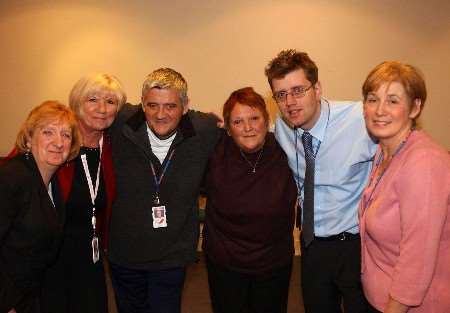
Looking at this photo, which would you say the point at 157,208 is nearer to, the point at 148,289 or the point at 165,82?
the point at 148,289

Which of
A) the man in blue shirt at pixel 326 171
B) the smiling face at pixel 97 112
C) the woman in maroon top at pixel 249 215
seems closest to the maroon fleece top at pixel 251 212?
the woman in maroon top at pixel 249 215

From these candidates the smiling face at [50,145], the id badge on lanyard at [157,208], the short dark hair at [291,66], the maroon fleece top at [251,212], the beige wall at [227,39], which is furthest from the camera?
the beige wall at [227,39]

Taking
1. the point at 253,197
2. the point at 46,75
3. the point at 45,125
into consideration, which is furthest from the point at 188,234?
the point at 46,75

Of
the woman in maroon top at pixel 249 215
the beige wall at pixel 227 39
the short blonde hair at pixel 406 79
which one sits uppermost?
the beige wall at pixel 227 39

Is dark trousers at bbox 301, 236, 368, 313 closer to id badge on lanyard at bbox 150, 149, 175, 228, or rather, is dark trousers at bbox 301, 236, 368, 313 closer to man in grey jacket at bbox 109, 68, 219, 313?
man in grey jacket at bbox 109, 68, 219, 313

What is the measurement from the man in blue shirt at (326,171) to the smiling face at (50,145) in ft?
3.60

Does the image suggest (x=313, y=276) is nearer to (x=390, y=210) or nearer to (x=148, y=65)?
(x=390, y=210)

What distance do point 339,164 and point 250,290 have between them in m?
0.87

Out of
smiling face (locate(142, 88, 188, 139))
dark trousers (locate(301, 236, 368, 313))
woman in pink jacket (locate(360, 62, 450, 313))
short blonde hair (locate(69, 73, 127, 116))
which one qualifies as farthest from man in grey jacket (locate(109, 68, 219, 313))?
woman in pink jacket (locate(360, 62, 450, 313))

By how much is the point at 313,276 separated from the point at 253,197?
1.87 feet

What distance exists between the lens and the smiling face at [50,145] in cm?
184

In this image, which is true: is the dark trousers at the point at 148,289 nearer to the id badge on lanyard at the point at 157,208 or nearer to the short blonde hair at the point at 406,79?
the id badge on lanyard at the point at 157,208

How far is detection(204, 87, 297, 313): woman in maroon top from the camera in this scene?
2061mm

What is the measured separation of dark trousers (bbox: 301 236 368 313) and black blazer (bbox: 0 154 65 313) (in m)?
1.35
